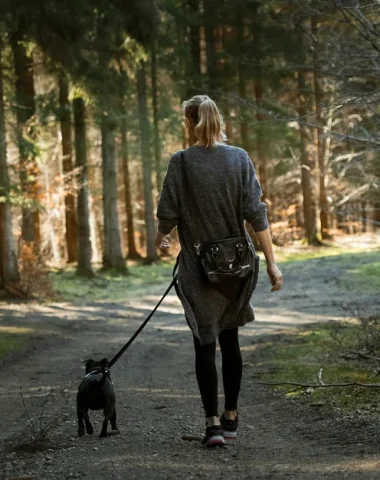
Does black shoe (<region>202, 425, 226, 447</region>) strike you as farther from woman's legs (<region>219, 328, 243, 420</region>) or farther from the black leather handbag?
the black leather handbag

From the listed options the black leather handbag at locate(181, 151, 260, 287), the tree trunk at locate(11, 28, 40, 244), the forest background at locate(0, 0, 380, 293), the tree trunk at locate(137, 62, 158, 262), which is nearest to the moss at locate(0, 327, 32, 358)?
the forest background at locate(0, 0, 380, 293)

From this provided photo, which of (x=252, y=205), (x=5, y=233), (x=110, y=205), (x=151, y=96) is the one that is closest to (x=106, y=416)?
(x=252, y=205)

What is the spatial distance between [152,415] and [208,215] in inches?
87.7

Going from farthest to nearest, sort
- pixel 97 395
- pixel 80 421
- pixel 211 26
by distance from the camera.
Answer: pixel 211 26
pixel 80 421
pixel 97 395

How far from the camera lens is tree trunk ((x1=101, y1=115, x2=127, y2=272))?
25.6m

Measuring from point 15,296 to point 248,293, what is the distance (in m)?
12.7

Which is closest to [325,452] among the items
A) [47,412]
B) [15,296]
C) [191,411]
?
[191,411]

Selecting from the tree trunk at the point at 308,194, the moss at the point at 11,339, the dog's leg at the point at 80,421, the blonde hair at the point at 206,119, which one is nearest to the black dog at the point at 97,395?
the dog's leg at the point at 80,421

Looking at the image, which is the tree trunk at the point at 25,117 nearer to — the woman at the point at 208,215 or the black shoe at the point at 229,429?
the woman at the point at 208,215

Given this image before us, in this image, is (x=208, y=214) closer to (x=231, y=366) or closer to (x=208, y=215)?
(x=208, y=215)

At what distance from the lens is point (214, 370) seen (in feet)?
17.2

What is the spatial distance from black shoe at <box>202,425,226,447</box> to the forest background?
9.72ft

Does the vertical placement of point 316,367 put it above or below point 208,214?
below

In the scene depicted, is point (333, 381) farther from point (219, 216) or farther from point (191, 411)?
point (219, 216)
